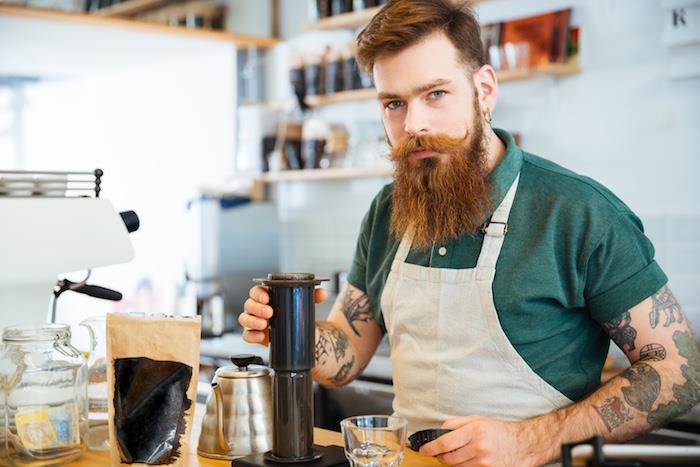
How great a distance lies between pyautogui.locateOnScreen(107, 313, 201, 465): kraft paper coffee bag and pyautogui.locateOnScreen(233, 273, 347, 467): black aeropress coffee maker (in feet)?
0.49

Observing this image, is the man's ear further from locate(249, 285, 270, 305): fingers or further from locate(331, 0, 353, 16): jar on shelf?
locate(331, 0, 353, 16): jar on shelf

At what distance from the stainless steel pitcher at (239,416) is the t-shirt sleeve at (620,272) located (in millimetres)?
671

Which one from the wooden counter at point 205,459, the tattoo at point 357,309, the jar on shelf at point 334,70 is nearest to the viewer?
the wooden counter at point 205,459

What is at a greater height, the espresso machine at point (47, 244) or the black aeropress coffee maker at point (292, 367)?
the espresso machine at point (47, 244)

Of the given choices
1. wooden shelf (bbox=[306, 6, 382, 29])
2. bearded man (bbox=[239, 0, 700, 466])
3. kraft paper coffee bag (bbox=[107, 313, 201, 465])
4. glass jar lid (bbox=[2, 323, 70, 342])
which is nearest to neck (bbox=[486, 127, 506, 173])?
bearded man (bbox=[239, 0, 700, 466])

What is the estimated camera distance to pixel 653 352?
1.75 m

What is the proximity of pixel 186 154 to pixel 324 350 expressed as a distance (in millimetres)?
3570

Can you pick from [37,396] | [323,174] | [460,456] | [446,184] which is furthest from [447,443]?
[323,174]

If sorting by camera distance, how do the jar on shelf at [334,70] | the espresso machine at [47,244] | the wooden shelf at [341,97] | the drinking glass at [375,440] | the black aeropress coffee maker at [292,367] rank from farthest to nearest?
1. the jar on shelf at [334,70]
2. the wooden shelf at [341,97]
3. the espresso machine at [47,244]
4. the black aeropress coffee maker at [292,367]
5. the drinking glass at [375,440]

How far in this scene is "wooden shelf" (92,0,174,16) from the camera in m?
4.38

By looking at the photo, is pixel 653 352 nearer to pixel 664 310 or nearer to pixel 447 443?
pixel 664 310

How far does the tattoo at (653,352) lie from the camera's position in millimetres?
1747

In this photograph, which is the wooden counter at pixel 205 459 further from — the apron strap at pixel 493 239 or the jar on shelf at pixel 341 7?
the jar on shelf at pixel 341 7

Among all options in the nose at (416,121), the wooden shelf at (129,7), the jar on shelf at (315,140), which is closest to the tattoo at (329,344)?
the nose at (416,121)
